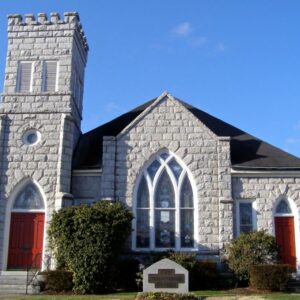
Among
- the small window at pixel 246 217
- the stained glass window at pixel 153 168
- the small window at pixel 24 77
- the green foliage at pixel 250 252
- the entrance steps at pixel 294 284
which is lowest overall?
the entrance steps at pixel 294 284

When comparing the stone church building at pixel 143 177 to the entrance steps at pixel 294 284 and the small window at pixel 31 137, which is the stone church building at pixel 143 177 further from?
the entrance steps at pixel 294 284

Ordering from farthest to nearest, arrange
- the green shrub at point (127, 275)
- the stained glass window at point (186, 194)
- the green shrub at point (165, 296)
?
the stained glass window at point (186, 194) → the green shrub at point (127, 275) → the green shrub at point (165, 296)

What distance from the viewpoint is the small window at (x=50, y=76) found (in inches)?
850

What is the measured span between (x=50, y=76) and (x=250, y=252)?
1086 cm

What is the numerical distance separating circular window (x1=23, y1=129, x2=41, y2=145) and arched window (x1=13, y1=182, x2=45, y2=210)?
1.70 metres

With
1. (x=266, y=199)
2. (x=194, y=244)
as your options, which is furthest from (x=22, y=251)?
(x=266, y=199)

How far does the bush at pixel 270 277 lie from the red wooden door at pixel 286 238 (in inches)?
98.0

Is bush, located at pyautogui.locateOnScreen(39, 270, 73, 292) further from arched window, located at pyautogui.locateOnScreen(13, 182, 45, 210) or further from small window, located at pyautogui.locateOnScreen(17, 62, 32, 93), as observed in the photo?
small window, located at pyautogui.locateOnScreen(17, 62, 32, 93)

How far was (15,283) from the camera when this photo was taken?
18062 mm

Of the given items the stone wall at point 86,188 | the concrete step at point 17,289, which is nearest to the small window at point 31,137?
the stone wall at point 86,188

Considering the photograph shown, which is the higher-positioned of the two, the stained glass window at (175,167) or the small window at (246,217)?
the stained glass window at (175,167)

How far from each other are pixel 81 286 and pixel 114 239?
1.91 meters

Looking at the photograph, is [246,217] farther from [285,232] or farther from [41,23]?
[41,23]

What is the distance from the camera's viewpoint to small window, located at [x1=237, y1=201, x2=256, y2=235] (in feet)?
65.7
